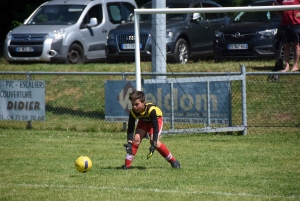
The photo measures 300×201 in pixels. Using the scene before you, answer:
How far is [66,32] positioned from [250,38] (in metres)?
7.45

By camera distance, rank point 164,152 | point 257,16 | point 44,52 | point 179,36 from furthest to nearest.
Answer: point 44,52 → point 179,36 → point 257,16 → point 164,152

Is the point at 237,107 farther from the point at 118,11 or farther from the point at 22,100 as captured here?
the point at 118,11

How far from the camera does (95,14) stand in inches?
867

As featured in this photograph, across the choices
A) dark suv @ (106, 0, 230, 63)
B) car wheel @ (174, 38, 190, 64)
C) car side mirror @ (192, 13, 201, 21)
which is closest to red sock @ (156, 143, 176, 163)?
dark suv @ (106, 0, 230, 63)

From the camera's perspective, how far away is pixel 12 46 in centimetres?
2100

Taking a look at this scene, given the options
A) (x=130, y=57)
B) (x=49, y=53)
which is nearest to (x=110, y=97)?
(x=130, y=57)

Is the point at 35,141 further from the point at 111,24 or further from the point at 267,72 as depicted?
the point at 111,24

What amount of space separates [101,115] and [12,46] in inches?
243

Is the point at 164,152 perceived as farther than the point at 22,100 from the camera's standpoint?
No

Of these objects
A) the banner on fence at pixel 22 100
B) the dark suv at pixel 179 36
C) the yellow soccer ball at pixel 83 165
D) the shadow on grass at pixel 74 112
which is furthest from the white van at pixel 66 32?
the yellow soccer ball at pixel 83 165

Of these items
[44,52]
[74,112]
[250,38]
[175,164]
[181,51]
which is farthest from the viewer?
[44,52]

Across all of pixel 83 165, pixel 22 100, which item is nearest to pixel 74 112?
pixel 22 100

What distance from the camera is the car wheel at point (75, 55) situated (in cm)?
2088

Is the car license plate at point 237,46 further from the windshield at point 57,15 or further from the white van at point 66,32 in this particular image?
the windshield at point 57,15
